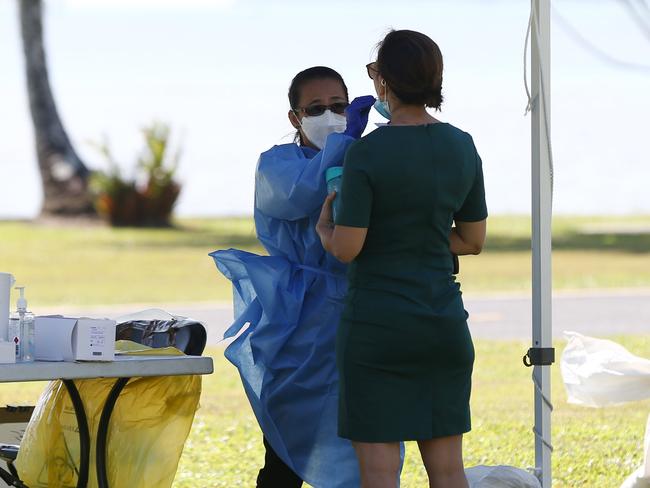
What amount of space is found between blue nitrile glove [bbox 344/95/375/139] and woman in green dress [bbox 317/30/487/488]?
351mm

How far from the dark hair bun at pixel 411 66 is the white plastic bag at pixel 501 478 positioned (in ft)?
4.58

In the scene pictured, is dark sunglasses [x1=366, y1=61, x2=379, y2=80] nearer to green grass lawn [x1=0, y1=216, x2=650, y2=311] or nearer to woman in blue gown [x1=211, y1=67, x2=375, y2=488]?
woman in blue gown [x1=211, y1=67, x2=375, y2=488]

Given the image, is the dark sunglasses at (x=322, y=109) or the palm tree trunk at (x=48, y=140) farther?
the palm tree trunk at (x=48, y=140)

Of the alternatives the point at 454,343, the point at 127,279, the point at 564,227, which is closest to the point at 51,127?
the point at 127,279

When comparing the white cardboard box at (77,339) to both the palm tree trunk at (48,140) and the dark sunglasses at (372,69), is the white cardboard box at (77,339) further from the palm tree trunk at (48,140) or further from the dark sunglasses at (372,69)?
the palm tree trunk at (48,140)

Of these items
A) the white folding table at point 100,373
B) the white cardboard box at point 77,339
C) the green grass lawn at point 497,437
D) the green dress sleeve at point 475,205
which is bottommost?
the green grass lawn at point 497,437

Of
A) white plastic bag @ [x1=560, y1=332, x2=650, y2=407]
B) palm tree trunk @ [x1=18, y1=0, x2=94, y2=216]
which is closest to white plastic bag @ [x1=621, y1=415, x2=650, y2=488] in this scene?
white plastic bag @ [x1=560, y1=332, x2=650, y2=407]

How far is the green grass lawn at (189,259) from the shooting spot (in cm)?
1573

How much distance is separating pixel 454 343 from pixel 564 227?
21338 millimetres

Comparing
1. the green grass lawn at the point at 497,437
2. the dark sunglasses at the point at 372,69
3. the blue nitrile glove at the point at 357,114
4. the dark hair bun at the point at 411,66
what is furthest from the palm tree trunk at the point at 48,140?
the dark hair bun at the point at 411,66

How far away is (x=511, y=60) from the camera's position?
98.9 ft

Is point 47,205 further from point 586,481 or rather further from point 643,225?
point 586,481

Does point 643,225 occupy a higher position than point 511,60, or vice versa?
point 511,60

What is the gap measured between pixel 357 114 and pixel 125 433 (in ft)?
3.51
